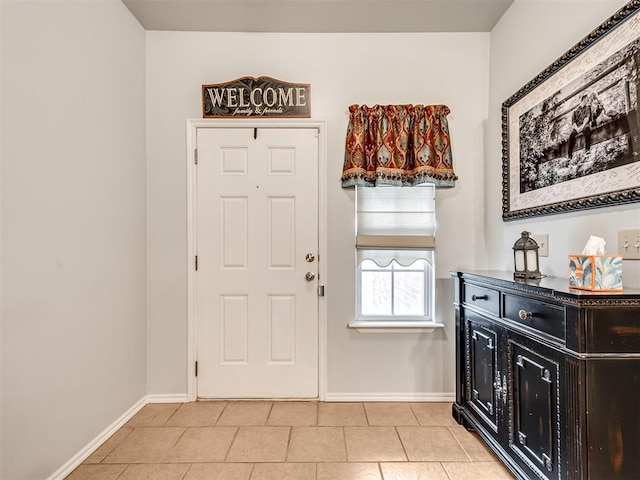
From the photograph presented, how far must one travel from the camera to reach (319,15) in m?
2.34

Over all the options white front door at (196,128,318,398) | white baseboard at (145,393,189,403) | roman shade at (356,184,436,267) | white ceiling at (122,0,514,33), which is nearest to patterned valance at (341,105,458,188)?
roman shade at (356,184,436,267)

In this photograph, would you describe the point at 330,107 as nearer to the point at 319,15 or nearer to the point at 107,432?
the point at 319,15

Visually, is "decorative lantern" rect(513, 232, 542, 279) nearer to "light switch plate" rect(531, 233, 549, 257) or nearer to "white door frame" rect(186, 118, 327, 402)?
"light switch plate" rect(531, 233, 549, 257)

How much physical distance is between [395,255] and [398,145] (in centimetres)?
79

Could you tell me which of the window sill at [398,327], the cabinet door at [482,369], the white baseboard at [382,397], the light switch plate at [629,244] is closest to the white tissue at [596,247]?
the light switch plate at [629,244]

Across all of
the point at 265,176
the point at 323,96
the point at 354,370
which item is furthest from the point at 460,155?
the point at 354,370

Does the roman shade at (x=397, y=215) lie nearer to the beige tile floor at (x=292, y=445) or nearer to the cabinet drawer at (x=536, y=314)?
the cabinet drawer at (x=536, y=314)

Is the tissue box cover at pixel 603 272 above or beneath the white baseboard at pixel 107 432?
above

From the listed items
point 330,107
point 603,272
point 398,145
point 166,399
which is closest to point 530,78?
point 398,145

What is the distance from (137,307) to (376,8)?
2.61 metres

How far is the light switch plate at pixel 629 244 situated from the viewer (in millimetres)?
1355

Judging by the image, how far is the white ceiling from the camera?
2240 millimetres

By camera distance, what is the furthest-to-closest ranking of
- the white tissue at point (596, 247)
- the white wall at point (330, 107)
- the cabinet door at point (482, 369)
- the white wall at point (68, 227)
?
Result: the white wall at point (330, 107)
the cabinet door at point (482, 369)
the white wall at point (68, 227)
the white tissue at point (596, 247)

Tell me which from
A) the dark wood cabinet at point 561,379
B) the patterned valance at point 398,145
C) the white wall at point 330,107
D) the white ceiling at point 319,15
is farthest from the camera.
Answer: the white wall at point 330,107
